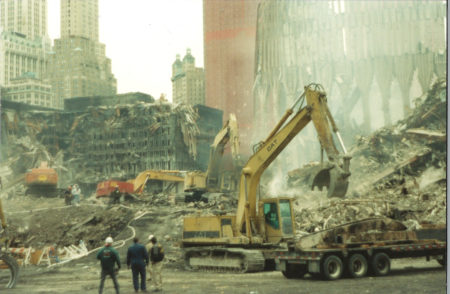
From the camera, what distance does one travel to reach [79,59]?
19891mm

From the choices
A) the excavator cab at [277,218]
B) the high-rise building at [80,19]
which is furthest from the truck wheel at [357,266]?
the high-rise building at [80,19]

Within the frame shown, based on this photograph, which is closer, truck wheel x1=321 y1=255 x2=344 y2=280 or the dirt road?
the dirt road

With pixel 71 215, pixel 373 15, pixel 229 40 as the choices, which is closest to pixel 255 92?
pixel 229 40

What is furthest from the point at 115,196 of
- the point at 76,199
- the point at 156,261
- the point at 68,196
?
the point at 156,261

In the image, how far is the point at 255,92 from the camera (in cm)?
1897

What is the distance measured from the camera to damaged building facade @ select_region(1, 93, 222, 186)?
63.0ft

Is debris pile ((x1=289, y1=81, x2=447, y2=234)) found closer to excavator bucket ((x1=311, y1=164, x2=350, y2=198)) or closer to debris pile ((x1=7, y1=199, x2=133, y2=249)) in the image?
excavator bucket ((x1=311, y1=164, x2=350, y2=198))

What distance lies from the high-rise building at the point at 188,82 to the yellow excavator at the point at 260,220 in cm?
448

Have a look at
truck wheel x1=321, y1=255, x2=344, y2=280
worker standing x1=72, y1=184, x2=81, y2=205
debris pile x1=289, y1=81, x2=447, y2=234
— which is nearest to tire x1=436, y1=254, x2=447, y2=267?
debris pile x1=289, y1=81, x2=447, y2=234

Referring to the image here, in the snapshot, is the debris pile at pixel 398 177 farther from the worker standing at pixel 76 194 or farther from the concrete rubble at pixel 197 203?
the worker standing at pixel 76 194

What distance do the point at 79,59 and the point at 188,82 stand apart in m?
4.46

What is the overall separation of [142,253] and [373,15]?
12.0 m

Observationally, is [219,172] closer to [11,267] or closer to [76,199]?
[76,199]

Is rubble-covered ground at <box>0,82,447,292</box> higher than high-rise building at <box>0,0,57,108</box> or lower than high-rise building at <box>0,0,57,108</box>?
lower
